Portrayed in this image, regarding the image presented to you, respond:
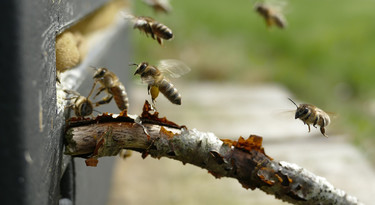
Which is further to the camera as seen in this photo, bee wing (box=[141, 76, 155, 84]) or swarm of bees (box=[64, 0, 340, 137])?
bee wing (box=[141, 76, 155, 84])

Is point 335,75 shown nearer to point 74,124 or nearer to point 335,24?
point 335,24

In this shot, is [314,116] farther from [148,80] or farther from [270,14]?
[270,14]

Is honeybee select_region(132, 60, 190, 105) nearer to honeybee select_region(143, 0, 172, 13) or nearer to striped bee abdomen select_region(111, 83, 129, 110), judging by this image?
striped bee abdomen select_region(111, 83, 129, 110)

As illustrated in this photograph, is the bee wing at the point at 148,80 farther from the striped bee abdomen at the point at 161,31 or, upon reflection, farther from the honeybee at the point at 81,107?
the honeybee at the point at 81,107

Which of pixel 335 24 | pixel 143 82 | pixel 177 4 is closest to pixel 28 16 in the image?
pixel 143 82

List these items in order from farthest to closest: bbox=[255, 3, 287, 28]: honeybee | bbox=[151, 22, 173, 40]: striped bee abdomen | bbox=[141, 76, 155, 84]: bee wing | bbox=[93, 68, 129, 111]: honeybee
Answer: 1. bbox=[255, 3, 287, 28]: honeybee
2. bbox=[151, 22, 173, 40]: striped bee abdomen
3. bbox=[141, 76, 155, 84]: bee wing
4. bbox=[93, 68, 129, 111]: honeybee

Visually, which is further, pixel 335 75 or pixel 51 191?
pixel 335 75

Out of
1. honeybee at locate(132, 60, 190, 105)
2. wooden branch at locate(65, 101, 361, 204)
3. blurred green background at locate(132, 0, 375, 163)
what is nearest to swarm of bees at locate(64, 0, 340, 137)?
honeybee at locate(132, 60, 190, 105)
